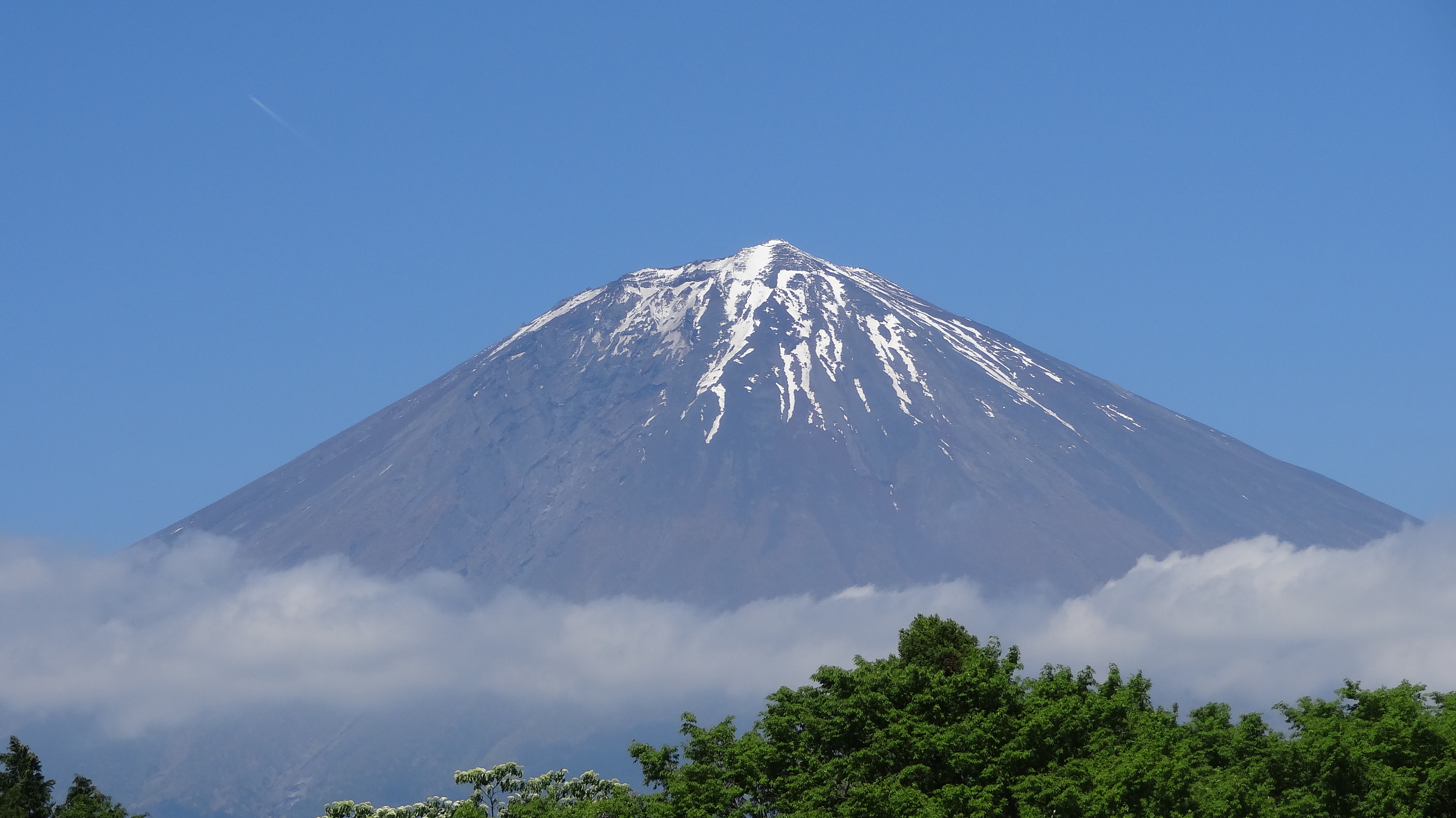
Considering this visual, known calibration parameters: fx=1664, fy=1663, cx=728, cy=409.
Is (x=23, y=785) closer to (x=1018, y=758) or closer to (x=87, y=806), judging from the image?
(x=87, y=806)

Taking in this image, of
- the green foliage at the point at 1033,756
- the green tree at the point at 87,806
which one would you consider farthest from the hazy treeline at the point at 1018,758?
the green tree at the point at 87,806

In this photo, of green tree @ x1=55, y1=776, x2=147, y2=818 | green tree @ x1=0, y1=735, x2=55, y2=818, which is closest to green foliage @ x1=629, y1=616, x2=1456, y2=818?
green tree @ x1=55, y1=776, x2=147, y2=818

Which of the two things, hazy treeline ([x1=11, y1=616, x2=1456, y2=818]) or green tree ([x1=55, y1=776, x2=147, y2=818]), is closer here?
hazy treeline ([x1=11, y1=616, x2=1456, y2=818])

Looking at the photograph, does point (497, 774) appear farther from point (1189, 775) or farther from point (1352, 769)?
point (1352, 769)

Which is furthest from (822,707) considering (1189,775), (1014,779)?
(1189,775)

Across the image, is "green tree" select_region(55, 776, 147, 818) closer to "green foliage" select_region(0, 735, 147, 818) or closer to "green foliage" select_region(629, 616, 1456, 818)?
"green foliage" select_region(0, 735, 147, 818)

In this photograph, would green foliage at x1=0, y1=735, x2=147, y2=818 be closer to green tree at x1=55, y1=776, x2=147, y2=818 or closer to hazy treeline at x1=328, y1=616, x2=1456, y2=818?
green tree at x1=55, y1=776, x2=147, y2=818

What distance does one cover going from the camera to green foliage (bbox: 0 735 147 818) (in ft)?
172

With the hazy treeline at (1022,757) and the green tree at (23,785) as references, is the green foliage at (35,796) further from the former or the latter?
the hazy treeline at (1022,757)

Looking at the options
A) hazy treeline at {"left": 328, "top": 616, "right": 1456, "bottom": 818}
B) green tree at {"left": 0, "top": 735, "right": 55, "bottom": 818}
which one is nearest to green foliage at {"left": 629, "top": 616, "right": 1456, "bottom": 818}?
hazy treeline at {"left": 328, "top": 616, "right": 1456, "bottom": 818}

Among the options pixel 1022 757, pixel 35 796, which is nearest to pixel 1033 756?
pixel 1022 757

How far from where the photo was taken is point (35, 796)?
54.8 m

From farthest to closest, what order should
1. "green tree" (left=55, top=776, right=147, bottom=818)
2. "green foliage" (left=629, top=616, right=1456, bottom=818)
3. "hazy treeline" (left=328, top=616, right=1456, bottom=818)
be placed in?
"green tree" (left=55, top=776, right=147, bottom=818) < "hazy treeline" (left=328, top=616, right=1456, bottom=818) < "green foliage" (left=629, top=616, right=1456, bottom=818)

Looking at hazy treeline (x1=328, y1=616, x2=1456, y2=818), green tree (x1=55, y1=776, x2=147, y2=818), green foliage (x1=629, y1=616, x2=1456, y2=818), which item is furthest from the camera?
green tree (x1=55, y1=776, x2=147, y2=818)
